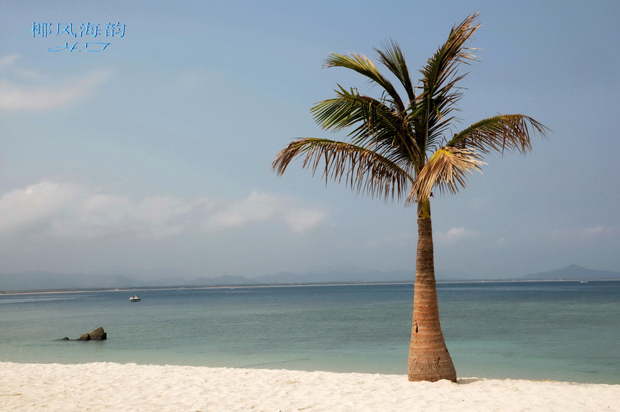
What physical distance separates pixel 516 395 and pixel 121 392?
6.83 metres

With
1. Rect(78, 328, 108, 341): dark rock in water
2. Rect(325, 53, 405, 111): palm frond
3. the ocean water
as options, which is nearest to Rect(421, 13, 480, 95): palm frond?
Rect(325, 53, 405, 111): palm frond

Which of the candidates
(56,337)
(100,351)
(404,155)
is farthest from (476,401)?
(56,337)

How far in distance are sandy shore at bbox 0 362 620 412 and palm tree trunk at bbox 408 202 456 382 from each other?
0.87 feet

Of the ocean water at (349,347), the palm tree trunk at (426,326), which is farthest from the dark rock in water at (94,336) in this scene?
the palm tree trunk at (426,326)

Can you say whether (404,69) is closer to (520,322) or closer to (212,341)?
(212,341)

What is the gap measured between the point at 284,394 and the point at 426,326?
277cm

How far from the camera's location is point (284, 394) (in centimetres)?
888

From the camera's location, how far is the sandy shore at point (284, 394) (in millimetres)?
7844

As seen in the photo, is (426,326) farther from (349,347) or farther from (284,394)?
(349,347)

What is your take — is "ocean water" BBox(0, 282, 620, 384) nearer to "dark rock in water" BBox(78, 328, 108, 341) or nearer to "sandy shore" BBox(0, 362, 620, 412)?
"dark rock in water" BBox(78, 328, 108, 341)

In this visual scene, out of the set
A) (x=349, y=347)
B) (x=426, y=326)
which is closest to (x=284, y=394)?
(x=426, y=326)

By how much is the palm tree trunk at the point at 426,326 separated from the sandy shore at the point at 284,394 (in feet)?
0.87

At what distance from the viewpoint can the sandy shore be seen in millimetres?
7844

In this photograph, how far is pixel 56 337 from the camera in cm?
2778
